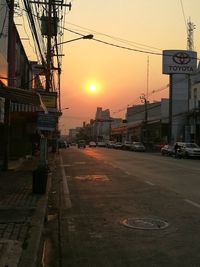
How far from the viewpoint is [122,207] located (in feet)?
42.0

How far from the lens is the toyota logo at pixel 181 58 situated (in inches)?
2980

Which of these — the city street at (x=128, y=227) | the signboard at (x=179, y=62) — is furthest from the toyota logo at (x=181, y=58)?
the city street at (x=128, y=227)

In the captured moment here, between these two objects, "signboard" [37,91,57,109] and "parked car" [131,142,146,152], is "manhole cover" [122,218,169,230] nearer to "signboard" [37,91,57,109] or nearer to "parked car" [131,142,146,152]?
"signboard" [37,91,57,109]

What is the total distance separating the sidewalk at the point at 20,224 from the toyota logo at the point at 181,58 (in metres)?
62.1

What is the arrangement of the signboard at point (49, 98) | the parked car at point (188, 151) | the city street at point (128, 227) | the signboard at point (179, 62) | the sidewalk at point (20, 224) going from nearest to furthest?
the sidewalk at point (20, 224) → the city street at point (128, 227) → the signboard at point (49, 98) → the parked car at point (188, 151) → the signboard at point (179, 62)

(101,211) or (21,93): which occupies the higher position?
(21,93)

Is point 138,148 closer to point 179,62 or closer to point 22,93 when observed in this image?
point 179,62

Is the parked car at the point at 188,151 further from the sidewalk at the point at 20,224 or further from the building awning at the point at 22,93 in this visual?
the building awning at the point at 22,93

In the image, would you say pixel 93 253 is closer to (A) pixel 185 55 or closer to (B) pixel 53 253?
(B) pixel 53 253

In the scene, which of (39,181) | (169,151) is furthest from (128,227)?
(169,151)

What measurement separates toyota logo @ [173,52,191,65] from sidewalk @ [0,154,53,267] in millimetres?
62076

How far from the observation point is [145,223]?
34.2 feet

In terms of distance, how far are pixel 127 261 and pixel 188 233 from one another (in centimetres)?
228

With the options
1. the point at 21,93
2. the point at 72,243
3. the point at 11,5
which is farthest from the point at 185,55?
the point at 72,243
